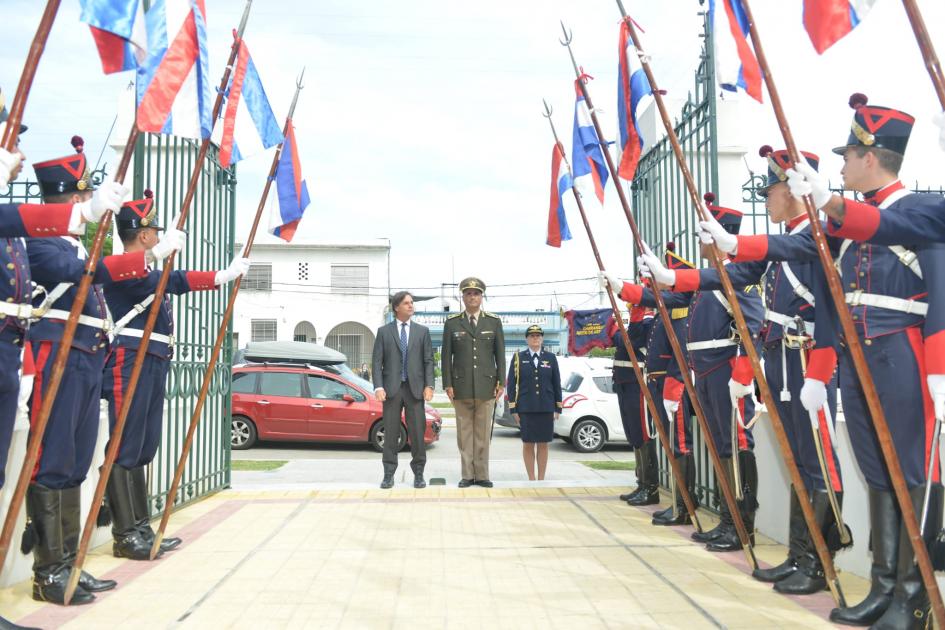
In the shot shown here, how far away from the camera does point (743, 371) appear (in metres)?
4.43

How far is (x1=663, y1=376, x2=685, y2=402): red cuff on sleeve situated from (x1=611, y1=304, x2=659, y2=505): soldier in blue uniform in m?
0.79

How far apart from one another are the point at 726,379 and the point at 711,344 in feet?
0.76

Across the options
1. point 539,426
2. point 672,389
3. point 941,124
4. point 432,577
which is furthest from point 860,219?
point 539,426

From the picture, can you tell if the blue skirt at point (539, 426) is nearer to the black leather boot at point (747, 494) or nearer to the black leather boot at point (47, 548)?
the black leather boot at point (747, 494)

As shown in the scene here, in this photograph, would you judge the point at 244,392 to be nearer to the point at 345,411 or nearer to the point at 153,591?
the point at 345,411

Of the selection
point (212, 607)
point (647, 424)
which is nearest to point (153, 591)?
point (212, 607)

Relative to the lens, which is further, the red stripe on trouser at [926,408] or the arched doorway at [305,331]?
the arched doorway at [305,331]

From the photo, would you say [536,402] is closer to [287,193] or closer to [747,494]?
[747,494]

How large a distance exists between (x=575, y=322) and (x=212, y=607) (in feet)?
15.9

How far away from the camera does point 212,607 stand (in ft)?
11.6

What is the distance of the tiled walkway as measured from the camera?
11.1 ft

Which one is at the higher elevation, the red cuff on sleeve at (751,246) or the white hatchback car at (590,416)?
the red cuff on sleeve at (751,246)

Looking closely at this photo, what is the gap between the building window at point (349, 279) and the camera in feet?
114

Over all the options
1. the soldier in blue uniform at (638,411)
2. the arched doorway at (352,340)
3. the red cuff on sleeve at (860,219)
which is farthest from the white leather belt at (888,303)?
the arched doorway at (352,340)
